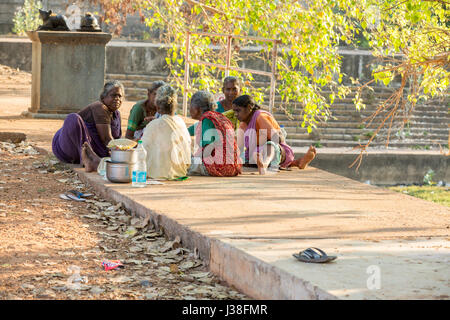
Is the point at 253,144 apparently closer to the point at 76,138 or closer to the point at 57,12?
the point at 76,138

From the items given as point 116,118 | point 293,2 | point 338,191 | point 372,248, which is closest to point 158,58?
point 293,2

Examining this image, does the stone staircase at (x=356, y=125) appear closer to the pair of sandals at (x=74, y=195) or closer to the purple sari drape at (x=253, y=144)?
the purple sari drape at (x=253, y=144)

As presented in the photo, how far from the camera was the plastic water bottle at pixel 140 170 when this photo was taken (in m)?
6.09

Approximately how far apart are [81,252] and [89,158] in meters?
2.47

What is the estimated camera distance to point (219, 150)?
6840 mm

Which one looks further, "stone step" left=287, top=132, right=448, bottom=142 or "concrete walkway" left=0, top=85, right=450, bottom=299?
"stone step" left=287, top=132, right=448, bottom=142

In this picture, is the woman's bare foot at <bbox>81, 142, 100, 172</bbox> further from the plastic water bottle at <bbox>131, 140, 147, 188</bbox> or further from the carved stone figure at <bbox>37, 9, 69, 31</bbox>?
the carved stone figure at <bbox>37, 9, 69, 31</bbox>

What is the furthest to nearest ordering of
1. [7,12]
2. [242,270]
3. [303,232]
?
1. [7,12]
2. [303,232]
3. [242,270]

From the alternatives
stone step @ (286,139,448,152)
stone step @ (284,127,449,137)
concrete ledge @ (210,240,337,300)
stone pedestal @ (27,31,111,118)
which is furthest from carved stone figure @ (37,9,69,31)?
concrete ledge @ (210,240,337,300)

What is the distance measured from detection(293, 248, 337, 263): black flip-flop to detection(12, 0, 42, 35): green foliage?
1677 cm

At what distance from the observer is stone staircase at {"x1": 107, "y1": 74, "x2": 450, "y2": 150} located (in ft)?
49.7

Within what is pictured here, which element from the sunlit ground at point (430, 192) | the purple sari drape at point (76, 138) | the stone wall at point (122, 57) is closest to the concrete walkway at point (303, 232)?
the purple sari drape at point (76, 138)

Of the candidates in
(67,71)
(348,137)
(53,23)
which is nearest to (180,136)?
(67,71)
